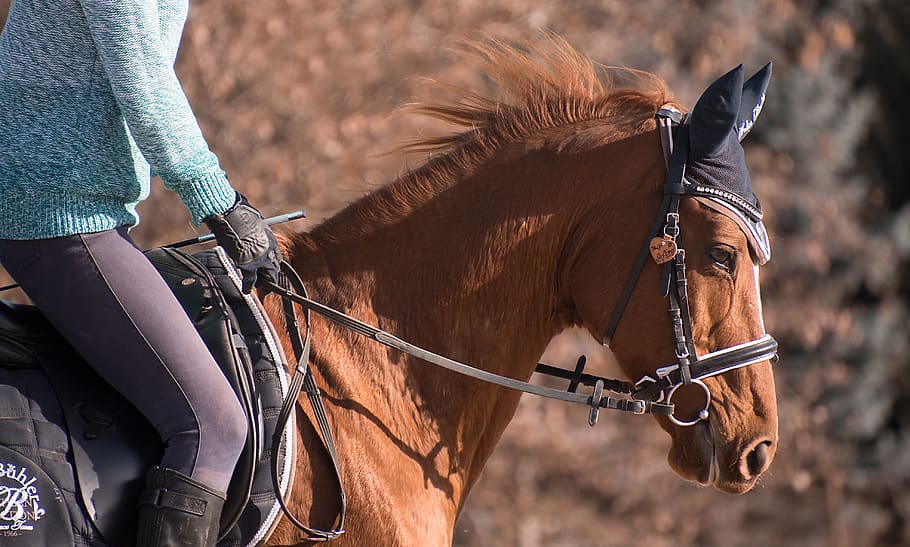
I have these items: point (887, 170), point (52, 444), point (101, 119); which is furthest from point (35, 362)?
point (887, 170)

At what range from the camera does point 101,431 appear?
2262mm

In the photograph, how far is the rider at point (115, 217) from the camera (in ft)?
7.24

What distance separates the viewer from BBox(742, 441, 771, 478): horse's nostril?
273 centimetres

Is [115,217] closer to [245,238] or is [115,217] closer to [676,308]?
[245,238]

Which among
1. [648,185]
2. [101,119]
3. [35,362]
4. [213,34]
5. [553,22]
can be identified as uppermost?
[553,22]

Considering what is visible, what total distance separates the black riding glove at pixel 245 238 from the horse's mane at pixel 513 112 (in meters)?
0.48

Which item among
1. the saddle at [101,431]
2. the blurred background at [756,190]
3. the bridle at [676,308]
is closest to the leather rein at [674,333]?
the bridle at [676,308]

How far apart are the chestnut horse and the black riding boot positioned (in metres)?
0.43

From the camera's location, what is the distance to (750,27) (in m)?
8.62

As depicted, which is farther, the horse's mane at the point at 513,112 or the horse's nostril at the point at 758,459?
the horse's mane at the point at 513,112

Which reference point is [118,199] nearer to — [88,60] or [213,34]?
[88,60]

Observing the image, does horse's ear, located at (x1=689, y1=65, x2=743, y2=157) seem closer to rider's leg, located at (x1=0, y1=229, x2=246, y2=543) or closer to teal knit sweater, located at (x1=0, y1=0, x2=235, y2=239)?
teal knit sweater, located at (x1=0, y1=0, x2=235, y2=239)

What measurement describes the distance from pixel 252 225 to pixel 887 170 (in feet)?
29.8

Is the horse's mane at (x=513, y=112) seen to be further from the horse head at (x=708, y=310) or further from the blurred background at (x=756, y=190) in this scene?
the blurred background at (x=756, y=190)
